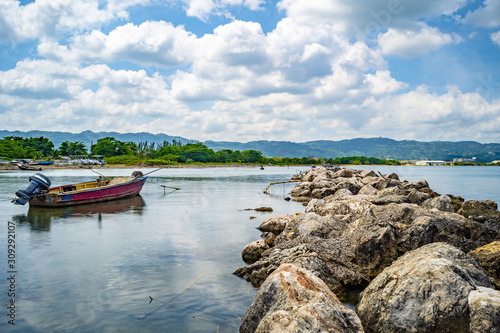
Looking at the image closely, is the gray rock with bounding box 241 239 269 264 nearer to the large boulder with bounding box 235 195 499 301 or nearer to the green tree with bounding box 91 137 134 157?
the large boulder with bounding box 235 195 499 301

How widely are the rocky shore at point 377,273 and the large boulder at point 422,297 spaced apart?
2 cm

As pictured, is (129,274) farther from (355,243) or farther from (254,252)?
(355,243)

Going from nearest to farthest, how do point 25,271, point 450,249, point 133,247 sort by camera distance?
point 450,249
point 25,271
point 133,247

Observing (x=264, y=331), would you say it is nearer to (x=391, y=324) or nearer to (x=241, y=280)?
(x=391, y=324)

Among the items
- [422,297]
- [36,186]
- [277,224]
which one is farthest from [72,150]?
[422,297]

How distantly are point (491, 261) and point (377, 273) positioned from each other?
2.58 m

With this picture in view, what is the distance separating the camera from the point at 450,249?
749cm

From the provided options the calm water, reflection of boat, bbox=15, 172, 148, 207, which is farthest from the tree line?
the calm water

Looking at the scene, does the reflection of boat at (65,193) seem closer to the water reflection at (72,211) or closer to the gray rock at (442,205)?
the water reflection at (72,211)

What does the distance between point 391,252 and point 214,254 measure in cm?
611

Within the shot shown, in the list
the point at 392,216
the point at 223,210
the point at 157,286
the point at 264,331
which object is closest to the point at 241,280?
the point at 157,286

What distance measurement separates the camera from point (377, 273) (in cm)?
938

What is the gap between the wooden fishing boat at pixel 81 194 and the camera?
24875mm

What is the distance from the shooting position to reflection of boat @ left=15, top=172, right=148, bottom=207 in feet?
79.3
